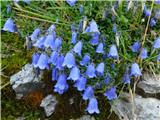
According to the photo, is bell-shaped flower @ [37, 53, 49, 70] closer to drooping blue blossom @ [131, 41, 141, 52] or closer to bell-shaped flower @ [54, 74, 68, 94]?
bell-shaped flower @ [54, 74, 68, 94]

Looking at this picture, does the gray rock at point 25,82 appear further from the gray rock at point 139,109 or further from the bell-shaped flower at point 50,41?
the gray rock at point 139,109

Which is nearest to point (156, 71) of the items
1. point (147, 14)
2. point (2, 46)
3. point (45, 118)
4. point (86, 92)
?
point (147, 14)

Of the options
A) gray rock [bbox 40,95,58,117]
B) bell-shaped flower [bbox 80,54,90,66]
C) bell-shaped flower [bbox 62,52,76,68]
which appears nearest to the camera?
bell-shaped flower [bbox 62,52,76,68]

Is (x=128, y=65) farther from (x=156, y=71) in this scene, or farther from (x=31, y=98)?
(x=31, y=98)

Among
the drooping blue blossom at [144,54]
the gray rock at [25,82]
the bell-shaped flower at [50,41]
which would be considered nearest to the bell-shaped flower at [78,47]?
the bell-shaped flower at [50,41]

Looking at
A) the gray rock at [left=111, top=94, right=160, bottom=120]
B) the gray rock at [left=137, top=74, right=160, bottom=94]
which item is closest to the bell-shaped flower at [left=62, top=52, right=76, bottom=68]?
the gray rock at [left=111, top=94, right=160, bottom=120]

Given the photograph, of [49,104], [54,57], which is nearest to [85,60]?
[54,57]

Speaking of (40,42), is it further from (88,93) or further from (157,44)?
(157,44)
